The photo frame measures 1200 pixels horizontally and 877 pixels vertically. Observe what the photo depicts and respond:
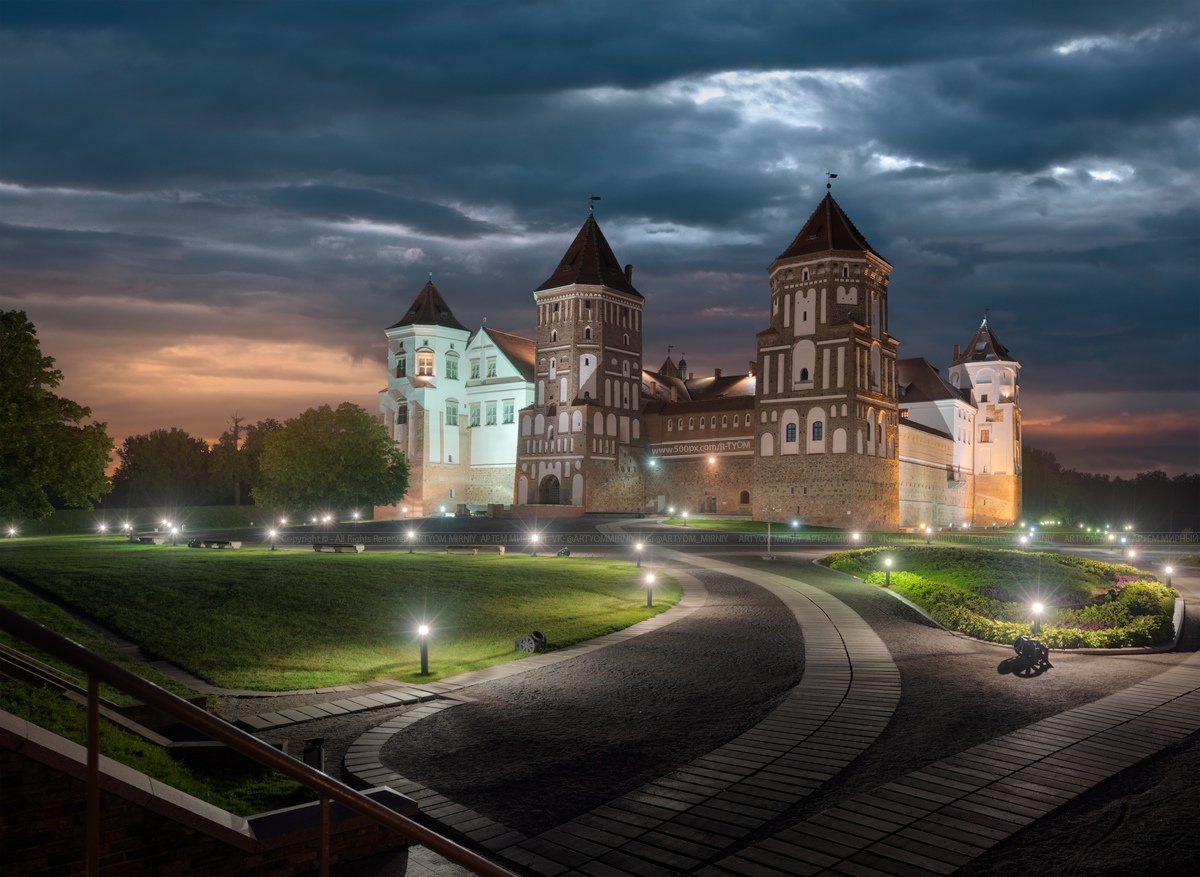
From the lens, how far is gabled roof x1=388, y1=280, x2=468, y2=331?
8662cm

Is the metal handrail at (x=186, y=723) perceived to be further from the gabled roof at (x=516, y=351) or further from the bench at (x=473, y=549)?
the gabled roof at (x=516, y=351)

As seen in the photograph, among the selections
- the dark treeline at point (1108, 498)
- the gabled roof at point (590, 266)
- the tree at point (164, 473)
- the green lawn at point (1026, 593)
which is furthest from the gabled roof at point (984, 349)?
the tree at point (164, 473)

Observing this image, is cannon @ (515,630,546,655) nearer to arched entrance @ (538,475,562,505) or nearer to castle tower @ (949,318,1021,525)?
arched entrance @ (538,475,562,505)

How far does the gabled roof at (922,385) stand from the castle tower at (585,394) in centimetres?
2911

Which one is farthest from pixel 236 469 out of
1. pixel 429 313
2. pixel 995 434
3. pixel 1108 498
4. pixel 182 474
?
pixel 1108 498

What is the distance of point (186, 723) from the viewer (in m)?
4.05

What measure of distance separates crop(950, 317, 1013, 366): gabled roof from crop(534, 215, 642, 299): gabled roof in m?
38.6

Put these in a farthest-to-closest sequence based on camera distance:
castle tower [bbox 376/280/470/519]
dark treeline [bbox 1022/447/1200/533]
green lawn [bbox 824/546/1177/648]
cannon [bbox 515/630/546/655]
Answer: dark treeline [bbox 1022/447/1200/533], castle tower [bbox 376/280/470/519], green lawn [bbox 824/546/1177/648], cannon [bbox 515/630/546/655]

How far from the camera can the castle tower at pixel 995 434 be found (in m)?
90.9

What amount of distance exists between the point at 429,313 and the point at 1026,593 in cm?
7002

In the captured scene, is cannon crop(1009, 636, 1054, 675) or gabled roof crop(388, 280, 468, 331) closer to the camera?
cannon crop(1009, 636, 1054, 675)

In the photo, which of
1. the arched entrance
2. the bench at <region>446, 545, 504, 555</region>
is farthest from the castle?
the bench at <region>446, 545, 504, 555</region>

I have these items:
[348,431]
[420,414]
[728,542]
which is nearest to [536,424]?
[420,414]

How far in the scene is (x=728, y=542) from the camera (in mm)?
43719
